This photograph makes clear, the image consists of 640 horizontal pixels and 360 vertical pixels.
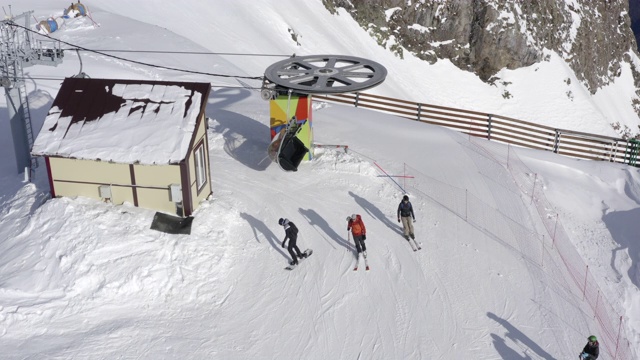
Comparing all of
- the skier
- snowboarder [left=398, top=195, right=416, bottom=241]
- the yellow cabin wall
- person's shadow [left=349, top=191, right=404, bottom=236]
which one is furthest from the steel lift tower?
the skier

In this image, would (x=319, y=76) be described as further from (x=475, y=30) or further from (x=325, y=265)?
(x=475, y=30)

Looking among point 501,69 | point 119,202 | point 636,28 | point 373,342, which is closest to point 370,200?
point 373,342

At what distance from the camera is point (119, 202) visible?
15.4 meters

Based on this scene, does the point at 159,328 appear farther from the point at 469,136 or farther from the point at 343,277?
the point at 469,136

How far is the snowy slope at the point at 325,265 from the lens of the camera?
12727 millimetres

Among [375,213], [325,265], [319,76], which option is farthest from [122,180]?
[375,213]

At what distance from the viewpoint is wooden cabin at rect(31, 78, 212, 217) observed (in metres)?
14.9

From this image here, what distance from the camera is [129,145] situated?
1489 cm

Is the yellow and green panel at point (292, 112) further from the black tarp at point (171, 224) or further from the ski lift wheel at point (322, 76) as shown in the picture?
the black tarp at point (171, 224)

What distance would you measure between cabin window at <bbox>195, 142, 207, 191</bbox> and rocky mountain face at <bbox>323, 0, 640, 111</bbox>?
28.5m

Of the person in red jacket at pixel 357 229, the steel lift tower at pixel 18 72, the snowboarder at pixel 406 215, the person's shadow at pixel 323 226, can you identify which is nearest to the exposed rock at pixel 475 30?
the steel lift tower at pixel 18 72

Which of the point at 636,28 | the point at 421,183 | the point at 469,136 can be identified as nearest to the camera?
the point at 421,183

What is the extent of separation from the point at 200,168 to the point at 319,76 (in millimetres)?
4546

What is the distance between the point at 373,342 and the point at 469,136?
11.7 m
